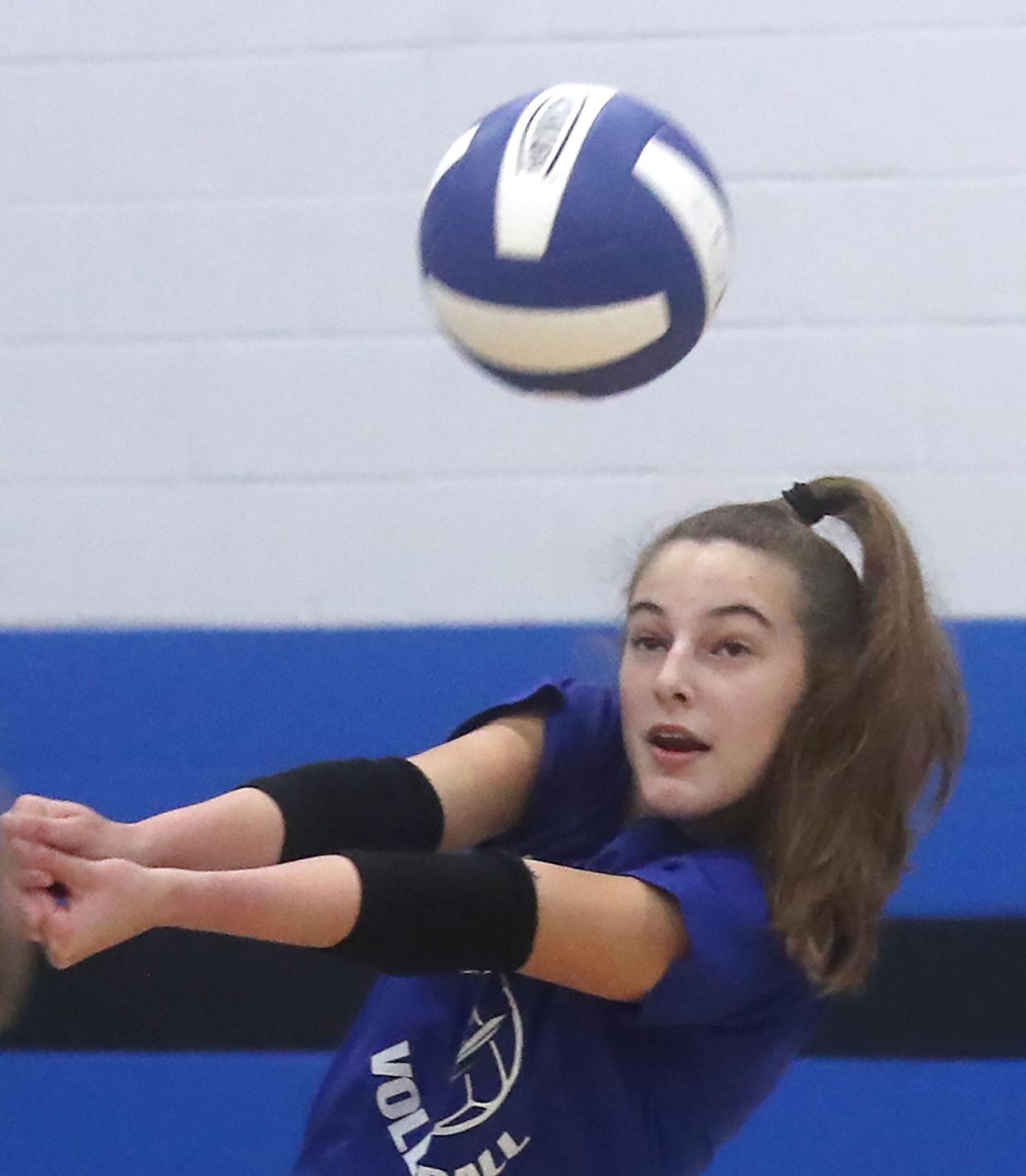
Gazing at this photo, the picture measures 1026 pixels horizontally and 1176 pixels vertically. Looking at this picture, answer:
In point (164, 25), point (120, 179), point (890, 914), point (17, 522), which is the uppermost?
point (164, 25)

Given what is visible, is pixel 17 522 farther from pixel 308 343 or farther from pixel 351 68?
pixel 351 68

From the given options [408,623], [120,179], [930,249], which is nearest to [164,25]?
[120,179]

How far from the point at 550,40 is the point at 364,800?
1156 millimetres

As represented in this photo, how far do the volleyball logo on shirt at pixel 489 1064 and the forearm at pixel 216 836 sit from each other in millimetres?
218

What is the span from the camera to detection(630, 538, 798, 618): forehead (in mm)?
1556

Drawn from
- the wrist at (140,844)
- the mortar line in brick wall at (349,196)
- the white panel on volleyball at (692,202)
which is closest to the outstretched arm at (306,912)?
the wrist at (140,844)

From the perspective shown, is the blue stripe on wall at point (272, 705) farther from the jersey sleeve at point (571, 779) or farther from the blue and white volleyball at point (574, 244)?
the blue and white volleyball at point (574, 244)

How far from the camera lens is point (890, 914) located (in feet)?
7.59

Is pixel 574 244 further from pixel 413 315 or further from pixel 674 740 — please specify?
pixel 413 315

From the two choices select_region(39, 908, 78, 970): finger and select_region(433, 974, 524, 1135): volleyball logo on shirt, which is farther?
select_region(433, 974, 524, 1135): volleyball logo on shirt

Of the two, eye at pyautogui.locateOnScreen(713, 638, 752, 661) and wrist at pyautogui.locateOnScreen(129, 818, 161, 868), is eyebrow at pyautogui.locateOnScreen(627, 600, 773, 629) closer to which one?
eye at pyautogui.locateOnScreen(713, 638, 752, 661)

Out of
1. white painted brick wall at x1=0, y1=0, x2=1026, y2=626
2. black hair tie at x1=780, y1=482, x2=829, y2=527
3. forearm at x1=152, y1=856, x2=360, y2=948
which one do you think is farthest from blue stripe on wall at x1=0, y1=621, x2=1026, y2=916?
forearm at x1=152, y1=856, x2=360, y2=948

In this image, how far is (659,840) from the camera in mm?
1539

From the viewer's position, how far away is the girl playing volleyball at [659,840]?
1.42 metres
